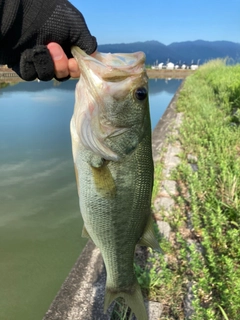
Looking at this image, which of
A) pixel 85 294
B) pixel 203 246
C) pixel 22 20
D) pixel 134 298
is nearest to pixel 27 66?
pixel 22 20

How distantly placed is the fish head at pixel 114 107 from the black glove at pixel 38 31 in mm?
144

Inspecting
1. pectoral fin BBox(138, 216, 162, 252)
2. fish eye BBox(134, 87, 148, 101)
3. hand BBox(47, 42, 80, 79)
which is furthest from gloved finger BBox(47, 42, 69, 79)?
pectoral fin BBox(138, 216, 162, 252)

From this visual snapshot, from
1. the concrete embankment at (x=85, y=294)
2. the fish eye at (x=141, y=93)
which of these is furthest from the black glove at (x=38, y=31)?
the concrete embankment at (x=85, y=294)

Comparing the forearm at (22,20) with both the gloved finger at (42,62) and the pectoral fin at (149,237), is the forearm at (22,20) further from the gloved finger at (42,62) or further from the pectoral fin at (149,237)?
the pectoral fin at (149,237)

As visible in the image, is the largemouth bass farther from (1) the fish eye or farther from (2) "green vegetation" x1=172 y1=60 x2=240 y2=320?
(2) "green vegetation" x1=172 y1=60 x2=240 y2=320

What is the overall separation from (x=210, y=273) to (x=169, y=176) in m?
1.96

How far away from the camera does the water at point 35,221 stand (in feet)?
10.6

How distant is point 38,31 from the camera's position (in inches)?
51.7

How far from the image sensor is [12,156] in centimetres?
700

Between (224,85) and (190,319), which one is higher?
(224,85)

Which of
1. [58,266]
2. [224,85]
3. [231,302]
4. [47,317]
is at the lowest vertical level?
[58,266]

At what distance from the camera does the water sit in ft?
10.6

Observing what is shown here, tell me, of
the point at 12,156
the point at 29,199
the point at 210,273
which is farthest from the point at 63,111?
the point at 210,273

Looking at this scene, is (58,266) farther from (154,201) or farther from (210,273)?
(210,273)
